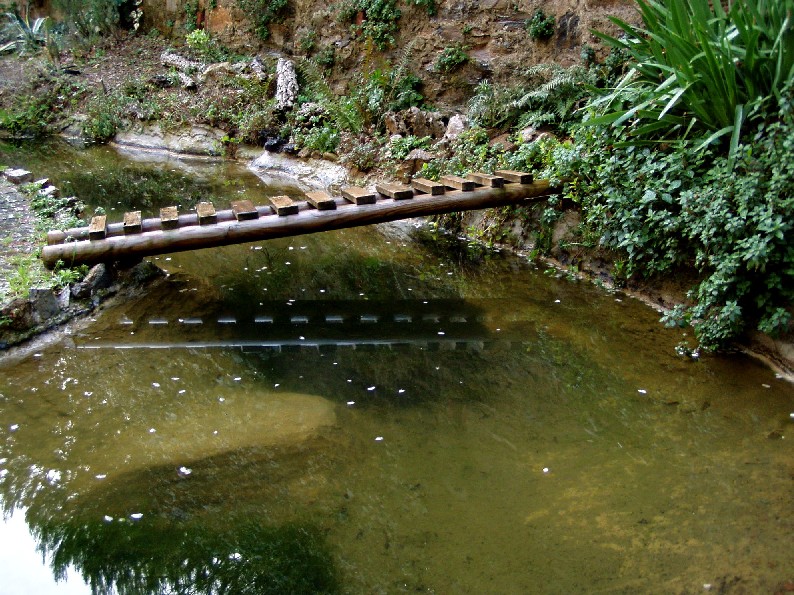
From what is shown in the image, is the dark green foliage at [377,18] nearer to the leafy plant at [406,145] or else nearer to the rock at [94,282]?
the leafy plant at [406,145]

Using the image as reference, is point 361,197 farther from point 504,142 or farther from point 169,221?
point 504,142

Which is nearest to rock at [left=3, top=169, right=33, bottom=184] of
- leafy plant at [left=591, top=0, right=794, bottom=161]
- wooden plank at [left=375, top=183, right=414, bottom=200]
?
wooden plank at [left=375, top=183, right=414, bottom=200]

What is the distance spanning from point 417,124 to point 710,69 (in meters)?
4.75

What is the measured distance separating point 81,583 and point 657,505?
8.51 feet

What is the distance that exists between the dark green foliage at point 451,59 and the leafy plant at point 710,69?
4373 millimetres

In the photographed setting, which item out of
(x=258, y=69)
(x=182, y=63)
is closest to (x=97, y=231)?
(x=258, y=69)

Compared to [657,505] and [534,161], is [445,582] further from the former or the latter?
[534,161]

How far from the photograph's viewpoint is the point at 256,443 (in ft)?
12.2

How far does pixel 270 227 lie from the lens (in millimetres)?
5492

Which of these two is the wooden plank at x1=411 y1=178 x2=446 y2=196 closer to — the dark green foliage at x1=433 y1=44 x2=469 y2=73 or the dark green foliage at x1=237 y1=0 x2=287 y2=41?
the dark green foliage at x1=433 y1=44 x2=469 y2=73

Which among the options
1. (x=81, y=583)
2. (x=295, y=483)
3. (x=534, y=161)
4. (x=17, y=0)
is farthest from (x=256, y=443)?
(x=17, y=0)

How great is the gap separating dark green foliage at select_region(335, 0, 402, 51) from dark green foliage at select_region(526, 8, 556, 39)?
2.49 metres

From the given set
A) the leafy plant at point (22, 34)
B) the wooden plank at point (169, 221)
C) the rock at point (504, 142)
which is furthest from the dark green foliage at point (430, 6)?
the leafy plant at point (22, 34)

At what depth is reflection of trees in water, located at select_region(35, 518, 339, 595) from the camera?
9.13 ft
